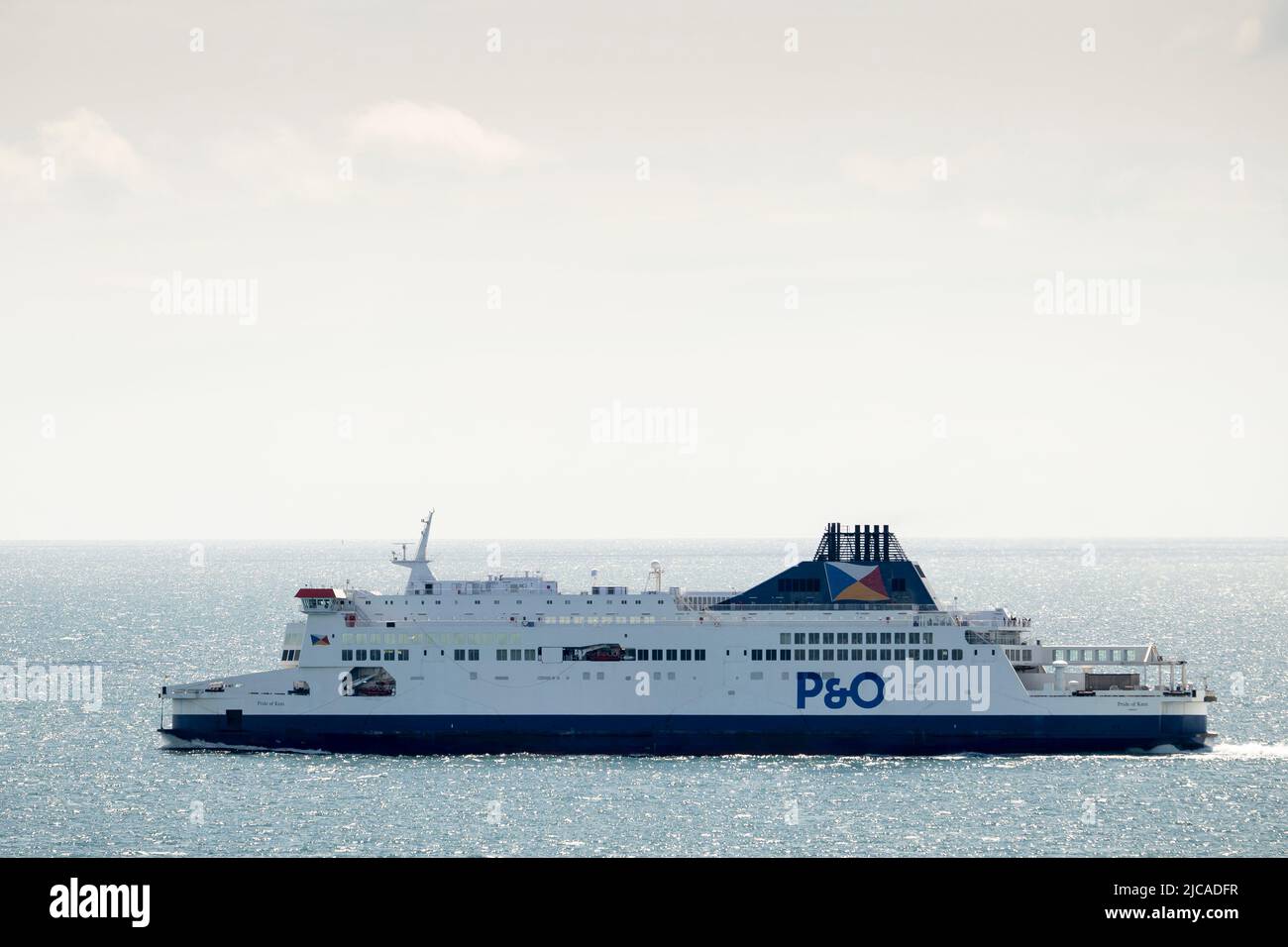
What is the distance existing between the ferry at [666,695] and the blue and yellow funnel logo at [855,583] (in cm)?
104

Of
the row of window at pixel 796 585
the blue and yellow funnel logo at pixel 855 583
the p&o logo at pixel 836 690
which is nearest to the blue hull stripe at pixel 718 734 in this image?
the p&o logo at pixel 836 690

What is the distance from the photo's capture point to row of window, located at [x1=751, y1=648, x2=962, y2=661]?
52.6 metres

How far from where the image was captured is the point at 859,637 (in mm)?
52844

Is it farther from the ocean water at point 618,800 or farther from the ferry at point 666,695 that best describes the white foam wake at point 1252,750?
the ferry at point 666,695

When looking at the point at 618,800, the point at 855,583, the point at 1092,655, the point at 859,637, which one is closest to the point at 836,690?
the point at 859,637

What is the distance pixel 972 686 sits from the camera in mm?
52500

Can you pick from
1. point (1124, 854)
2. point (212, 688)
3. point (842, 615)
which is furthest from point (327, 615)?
point (1124, 854)

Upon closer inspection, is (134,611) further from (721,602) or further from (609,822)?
(609,822)

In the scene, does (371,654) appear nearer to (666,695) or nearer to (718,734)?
(666,695)

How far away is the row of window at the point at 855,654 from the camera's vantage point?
52594mm

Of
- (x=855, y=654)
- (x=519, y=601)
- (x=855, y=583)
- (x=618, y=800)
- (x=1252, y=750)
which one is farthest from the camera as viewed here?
(x=855, y=583)

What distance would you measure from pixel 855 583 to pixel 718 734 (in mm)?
6694

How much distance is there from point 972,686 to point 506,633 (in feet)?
48.6
